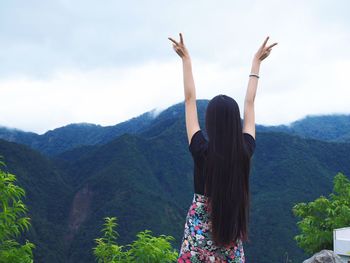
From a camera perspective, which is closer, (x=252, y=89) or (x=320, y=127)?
(x=252, y=89)

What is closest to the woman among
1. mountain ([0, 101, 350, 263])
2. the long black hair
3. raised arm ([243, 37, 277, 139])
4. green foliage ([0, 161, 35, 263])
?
the long black hair

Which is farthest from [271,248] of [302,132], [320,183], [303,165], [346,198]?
[302,132]

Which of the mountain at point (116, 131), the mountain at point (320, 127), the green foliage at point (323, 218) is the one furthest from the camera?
the mountain at point (320, 127)

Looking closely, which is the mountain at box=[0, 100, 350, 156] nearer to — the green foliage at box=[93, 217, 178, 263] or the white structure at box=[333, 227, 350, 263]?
the white structure at box=[333, 227, 350, 263]

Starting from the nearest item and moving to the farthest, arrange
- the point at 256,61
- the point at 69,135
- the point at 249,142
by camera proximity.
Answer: the point at 249,142, the point at 256,61, the point at 69,135

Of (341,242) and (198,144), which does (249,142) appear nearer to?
(198,144)

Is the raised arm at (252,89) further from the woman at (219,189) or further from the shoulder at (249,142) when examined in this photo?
the woman at (219,189)

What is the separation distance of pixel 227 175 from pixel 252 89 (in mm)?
494

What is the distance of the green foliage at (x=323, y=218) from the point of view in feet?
51.1

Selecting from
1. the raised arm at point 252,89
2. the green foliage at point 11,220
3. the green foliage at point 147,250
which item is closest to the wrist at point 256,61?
the raised arm at point 252,89

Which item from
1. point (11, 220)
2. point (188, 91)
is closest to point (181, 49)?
point (188, 91)

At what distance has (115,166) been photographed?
224 ft

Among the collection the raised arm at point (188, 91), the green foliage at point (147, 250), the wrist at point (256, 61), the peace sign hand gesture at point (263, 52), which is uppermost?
the peace sign hand gesture at point (263, 52)

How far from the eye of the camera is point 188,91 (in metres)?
2.01
